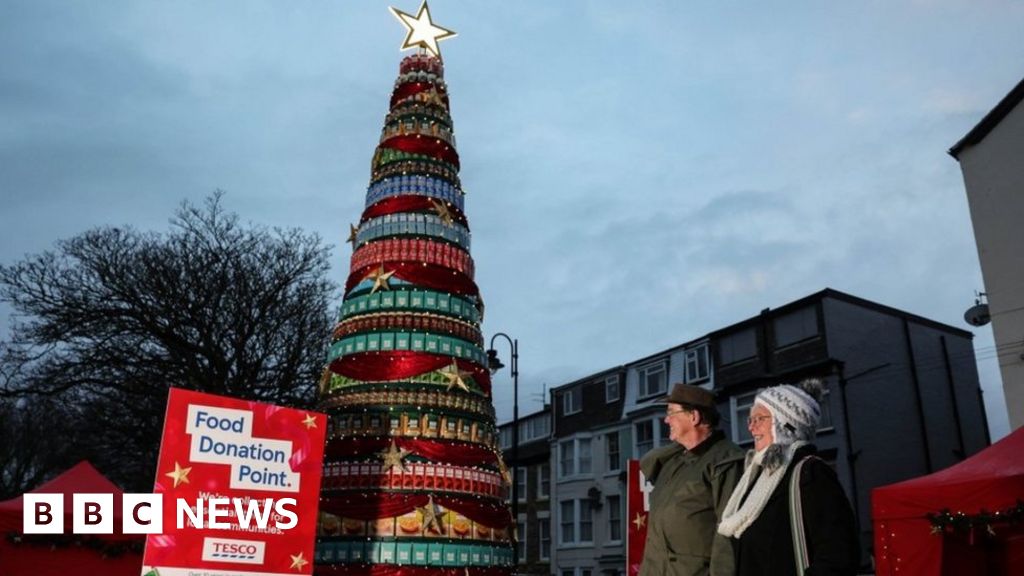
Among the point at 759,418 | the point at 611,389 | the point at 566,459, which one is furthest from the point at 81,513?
the point at 566,459

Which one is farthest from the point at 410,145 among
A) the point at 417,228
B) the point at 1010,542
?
the point at 1010,542

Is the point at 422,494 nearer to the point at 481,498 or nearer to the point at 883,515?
the point at 481,498

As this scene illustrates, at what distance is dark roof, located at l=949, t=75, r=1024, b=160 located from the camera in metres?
18.8

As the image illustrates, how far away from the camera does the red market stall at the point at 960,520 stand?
9.84 metres

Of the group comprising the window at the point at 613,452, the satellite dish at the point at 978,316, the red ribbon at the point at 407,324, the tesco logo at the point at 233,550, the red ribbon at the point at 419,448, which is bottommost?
the tesco logo at the point at 233,550

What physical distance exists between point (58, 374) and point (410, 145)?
1246 centimetres

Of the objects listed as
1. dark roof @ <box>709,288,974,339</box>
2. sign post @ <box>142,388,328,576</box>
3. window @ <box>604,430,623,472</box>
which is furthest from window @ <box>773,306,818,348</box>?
sign post @ <box>142,388,328,576</box>

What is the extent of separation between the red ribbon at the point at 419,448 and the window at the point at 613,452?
23426 mm

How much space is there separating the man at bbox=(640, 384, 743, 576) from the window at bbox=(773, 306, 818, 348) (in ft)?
78.1

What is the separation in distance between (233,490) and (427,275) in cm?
554

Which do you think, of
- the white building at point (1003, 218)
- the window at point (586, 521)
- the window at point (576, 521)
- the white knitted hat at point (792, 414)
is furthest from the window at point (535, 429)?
the white knitted hat at point (792, 414)

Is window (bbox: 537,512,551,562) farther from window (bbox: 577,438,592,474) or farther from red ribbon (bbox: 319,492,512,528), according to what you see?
red ribbon (bbox: 319,492,512,528)

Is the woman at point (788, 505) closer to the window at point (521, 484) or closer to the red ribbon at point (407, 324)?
the red ribbon at point (407, 324)

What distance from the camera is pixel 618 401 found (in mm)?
37000
